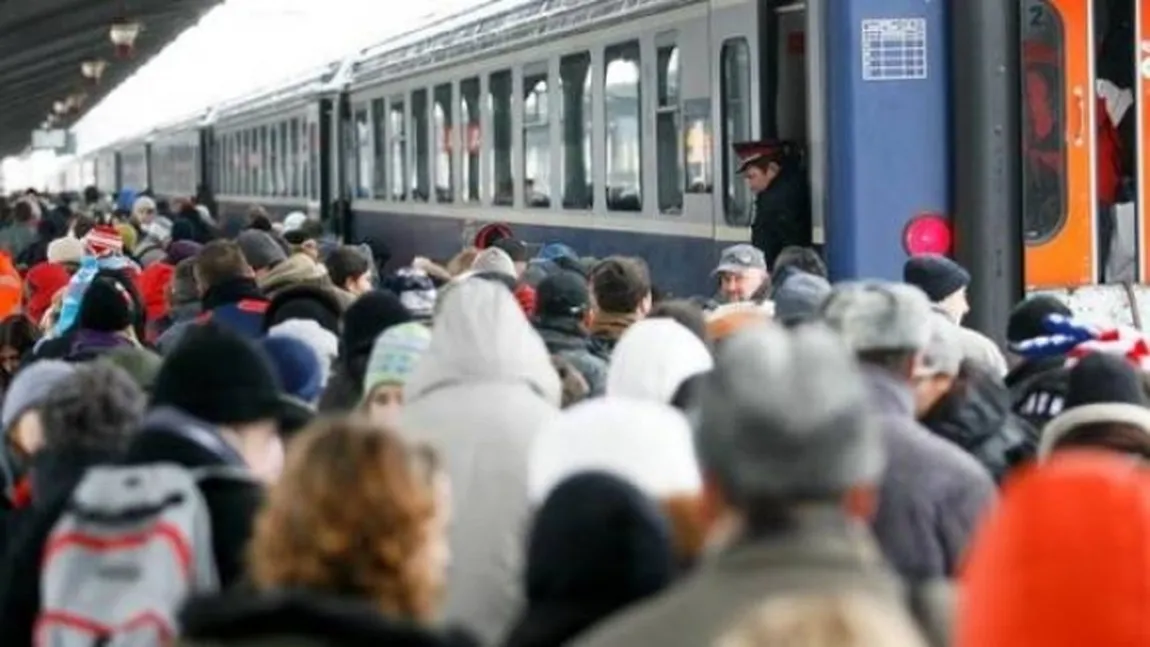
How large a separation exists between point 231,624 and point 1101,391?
10.9 feet

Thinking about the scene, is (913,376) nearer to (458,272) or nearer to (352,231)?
(458,272)

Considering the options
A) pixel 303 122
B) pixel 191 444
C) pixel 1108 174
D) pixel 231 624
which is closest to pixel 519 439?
pixel 191 444

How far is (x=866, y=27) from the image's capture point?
11.8 m

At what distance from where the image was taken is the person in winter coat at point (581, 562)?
420 cm

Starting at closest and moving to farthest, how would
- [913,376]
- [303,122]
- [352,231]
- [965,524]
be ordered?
[965,524] → [913,376] → [352,231] → [303,122]

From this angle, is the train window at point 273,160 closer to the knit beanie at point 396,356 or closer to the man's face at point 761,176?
the man's face at point 761,176

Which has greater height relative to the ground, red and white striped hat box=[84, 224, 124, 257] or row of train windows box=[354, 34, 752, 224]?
row of train windows box=[354, 34, 752, 224]

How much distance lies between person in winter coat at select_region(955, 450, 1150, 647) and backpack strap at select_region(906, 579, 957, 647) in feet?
2.71

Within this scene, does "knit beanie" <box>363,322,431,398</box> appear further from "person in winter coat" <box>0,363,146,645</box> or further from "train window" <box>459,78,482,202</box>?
"train window" <box>459,78,482,202</box>

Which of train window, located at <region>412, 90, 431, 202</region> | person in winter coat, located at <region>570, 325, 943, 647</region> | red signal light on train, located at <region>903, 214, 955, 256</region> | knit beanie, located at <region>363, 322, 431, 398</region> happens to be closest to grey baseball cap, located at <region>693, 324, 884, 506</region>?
person in winter coat, located at <region>570, 325, 943, 647</region>

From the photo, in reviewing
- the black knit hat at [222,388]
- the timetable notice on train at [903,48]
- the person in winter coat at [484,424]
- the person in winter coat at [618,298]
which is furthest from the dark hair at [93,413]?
the timetable notice on train at [903,48]

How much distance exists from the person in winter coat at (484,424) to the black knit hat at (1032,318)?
323 centimetres

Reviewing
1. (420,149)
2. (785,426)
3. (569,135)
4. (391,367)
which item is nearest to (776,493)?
(785,426)

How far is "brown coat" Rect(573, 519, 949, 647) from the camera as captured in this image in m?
3.62
